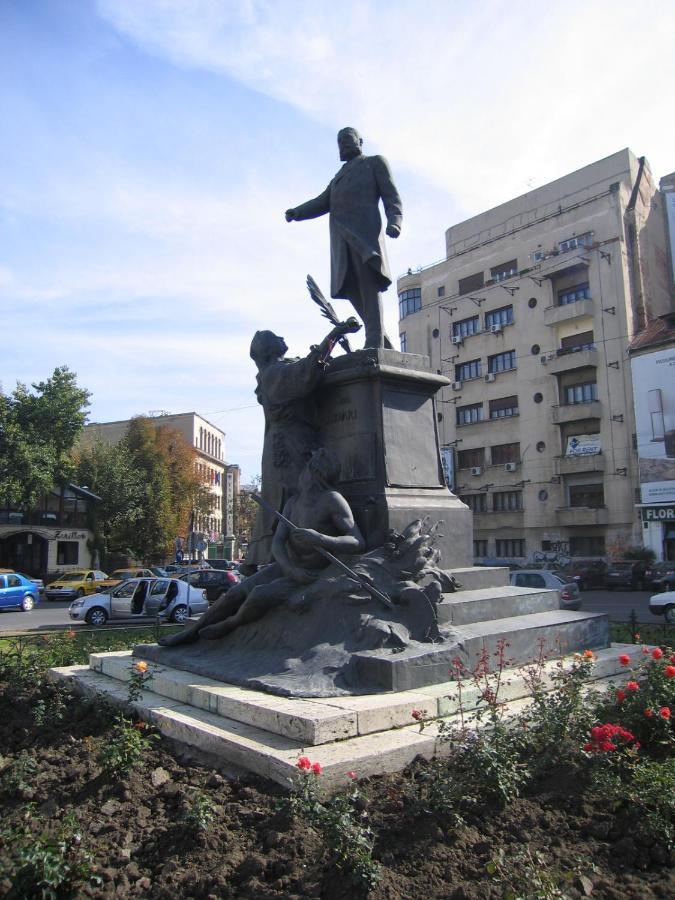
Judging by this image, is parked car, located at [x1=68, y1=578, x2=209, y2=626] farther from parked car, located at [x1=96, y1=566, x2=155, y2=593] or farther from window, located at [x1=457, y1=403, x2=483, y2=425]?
window, located at [x1=457, y1=403, x2=483, y2=425]

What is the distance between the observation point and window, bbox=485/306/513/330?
41.9 metres

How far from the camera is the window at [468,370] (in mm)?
43625

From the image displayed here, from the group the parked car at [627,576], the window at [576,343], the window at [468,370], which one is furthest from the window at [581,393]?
the parked car at [627,576]

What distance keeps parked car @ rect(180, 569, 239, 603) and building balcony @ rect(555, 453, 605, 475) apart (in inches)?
852

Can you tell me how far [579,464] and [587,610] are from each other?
18214 mm

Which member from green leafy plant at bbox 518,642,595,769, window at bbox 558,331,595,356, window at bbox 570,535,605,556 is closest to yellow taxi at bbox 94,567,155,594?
window at bbox 570,535,605,556

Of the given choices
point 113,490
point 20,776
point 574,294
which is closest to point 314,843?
point 20,776

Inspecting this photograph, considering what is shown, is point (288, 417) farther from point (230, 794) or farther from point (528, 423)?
point (528, 423)

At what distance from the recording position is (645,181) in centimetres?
3838

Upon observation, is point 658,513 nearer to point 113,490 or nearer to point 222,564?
point 222,564

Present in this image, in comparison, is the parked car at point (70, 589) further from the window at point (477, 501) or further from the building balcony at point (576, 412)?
the building balcony at point (576, 412)

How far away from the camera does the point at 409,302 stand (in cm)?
4856

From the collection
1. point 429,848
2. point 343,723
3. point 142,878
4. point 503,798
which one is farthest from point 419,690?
point 142,878

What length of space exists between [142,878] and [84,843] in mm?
357
